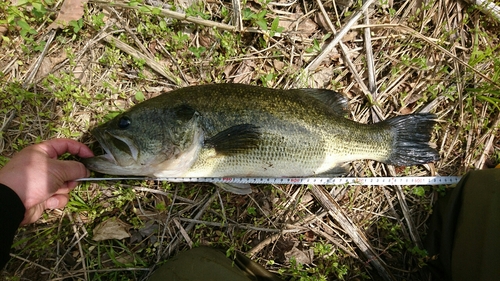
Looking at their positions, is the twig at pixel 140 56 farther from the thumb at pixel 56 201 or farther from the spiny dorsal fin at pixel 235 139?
the thumb at pixel 56 201

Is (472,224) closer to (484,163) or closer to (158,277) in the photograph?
(484,163)

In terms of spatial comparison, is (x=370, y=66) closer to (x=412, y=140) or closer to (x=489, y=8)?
(x=412, y=140)

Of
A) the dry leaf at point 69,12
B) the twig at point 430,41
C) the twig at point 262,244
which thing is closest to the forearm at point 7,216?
the dry leaf at point 69,12

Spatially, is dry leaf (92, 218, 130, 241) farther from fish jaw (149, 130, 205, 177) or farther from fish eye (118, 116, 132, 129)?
fish eye (118, 116, 132, 129)

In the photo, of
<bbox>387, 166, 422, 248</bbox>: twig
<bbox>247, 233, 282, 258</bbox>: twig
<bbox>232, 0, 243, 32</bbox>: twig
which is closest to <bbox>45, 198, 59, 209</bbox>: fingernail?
<bbox>247, 233, 282, 258</bbox>: twig

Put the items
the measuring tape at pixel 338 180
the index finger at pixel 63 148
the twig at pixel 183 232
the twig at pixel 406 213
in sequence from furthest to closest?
the twig at pixel 406 213, the twig at pixel 183 232, the measuring tape at pixel 338 180, the index finger at pixel 63 148

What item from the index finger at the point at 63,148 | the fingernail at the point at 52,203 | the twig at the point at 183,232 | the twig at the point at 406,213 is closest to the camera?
the index finger at the point at 63,148

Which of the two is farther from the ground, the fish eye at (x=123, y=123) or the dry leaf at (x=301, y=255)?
the fish eye at (x=123, y=123)
